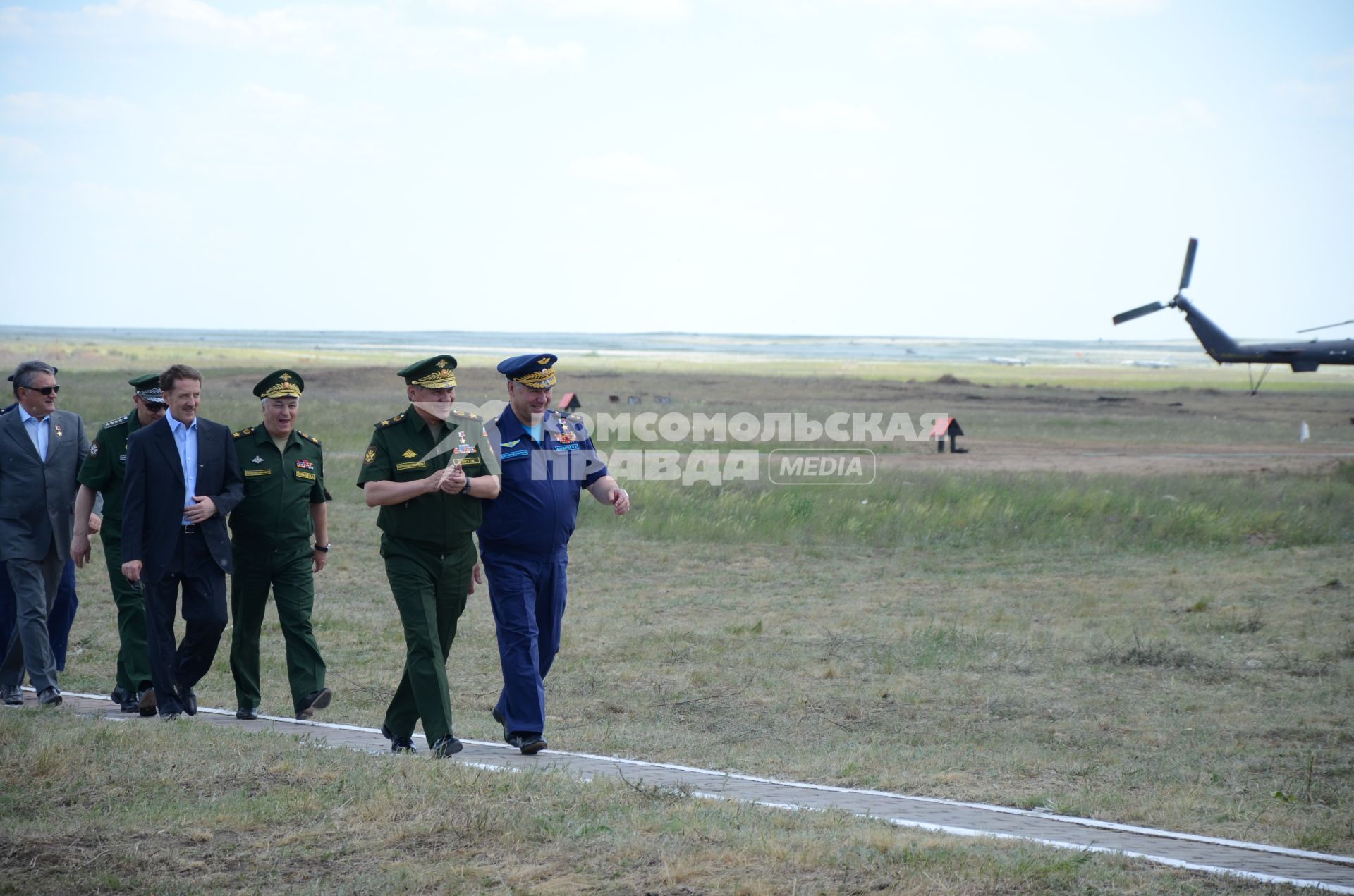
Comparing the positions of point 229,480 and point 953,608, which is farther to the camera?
point 953,608

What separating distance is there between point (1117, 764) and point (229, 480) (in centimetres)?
502

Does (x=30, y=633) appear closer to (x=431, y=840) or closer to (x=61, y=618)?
(x=61, y=618)

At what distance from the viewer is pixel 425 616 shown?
6219 mm

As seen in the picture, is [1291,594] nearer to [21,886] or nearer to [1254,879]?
[1254,879]

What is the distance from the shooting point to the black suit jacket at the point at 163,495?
6832 millimetres

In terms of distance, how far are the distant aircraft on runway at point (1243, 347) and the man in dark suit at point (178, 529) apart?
1299 inches

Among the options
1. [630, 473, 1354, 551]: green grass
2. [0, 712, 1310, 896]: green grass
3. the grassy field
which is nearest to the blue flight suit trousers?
the grassy field

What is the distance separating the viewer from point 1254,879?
14.5 ft

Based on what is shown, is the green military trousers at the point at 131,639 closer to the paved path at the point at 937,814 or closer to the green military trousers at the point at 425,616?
the paved path at the point at 937,814

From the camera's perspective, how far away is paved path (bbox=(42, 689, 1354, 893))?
4.77 m

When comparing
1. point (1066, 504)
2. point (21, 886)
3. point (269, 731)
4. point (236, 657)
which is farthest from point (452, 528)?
point (1066, 504)

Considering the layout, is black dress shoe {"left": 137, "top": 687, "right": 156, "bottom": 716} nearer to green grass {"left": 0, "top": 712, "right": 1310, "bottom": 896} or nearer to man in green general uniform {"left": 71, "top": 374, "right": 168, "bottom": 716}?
man in green general uniform {"left": 71, "top": 374, "right": 168, "bottom": 716}

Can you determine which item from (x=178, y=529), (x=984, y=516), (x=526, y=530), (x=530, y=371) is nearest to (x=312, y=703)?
(x=178, y=529)

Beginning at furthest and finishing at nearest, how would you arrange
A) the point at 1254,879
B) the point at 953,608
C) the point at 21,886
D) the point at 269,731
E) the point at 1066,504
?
the point at 1066,504
the point at 953,608
the point at 269,731
the point at 1254,879
the point at 21,886
